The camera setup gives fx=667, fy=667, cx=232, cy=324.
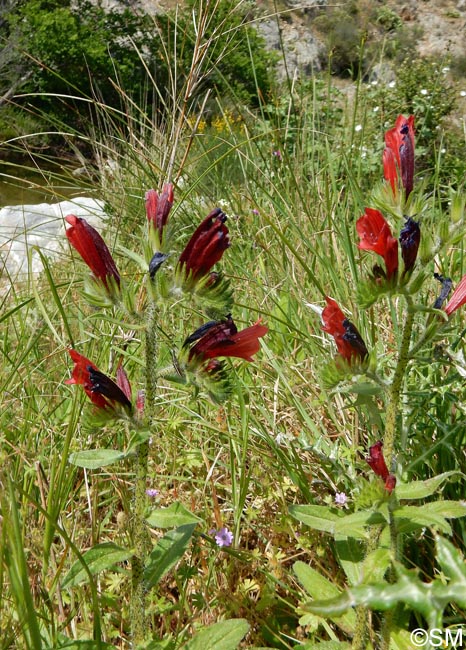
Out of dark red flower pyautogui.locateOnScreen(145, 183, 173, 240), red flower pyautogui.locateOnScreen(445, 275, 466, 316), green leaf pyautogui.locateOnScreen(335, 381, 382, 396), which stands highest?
dark red flower pyautogui.locateOnScreen(145, 183, 173, 240)

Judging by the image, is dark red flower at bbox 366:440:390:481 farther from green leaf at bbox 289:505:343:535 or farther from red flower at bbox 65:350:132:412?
red flower at bbox 65:350:132:412

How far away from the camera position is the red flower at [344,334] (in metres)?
1.17

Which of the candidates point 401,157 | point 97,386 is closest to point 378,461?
point 97,386

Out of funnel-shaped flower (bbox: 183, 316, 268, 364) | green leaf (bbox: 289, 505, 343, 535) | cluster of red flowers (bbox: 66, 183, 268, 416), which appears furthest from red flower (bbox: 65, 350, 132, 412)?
green leaf (bbox: 289, 505, 343, 535)

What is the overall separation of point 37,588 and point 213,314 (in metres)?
0.60

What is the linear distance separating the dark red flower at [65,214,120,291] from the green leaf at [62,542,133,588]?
42 cm

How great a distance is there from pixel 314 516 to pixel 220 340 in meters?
0.36

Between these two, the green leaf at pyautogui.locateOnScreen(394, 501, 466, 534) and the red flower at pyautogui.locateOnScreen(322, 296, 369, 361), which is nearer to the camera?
the green leaf at pyautogui.locateOnScreen(394, 501, 466, 534)

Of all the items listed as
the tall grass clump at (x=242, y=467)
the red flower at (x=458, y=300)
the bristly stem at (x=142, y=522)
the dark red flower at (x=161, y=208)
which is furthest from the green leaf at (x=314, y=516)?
the dark red flower at (x=161, y=208)

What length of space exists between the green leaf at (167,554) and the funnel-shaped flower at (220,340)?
290mm

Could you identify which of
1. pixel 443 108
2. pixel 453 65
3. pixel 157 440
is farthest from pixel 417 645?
pixel 453 65

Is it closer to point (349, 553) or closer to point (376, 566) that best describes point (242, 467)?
point (349, 553)

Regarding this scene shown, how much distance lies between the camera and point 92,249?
3.63 ft

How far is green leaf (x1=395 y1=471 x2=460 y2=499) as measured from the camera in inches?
41.1
